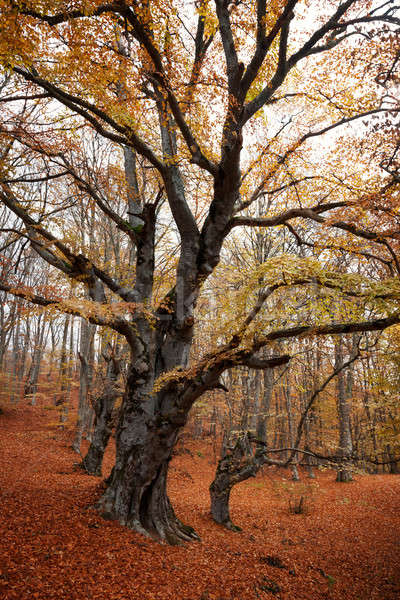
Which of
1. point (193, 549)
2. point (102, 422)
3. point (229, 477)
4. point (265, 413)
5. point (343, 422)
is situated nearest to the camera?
point (193, 549)

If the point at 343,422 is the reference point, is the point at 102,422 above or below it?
above

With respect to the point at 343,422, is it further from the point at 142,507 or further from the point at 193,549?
the point at 142,507

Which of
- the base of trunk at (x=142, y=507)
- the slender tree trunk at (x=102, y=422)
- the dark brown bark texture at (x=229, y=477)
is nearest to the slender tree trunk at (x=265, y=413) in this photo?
the dark brown bark texture at (x=229, y=477)

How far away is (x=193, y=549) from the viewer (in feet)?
17.3

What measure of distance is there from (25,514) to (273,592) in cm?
386

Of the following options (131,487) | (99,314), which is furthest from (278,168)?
(131,487)

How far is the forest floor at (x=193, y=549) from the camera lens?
137 inches

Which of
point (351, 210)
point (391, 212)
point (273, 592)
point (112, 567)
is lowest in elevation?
point (273, 592)

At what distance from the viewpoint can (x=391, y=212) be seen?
4.55 meters

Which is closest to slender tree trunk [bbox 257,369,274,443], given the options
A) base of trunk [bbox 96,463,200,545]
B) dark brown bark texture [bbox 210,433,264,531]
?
dark brown bark texture [bbox 210,433,264,531]

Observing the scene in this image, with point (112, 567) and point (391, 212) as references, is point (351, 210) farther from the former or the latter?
point (112, 567)

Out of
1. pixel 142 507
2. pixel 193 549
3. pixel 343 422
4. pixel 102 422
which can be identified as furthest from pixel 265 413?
pixel 142 507

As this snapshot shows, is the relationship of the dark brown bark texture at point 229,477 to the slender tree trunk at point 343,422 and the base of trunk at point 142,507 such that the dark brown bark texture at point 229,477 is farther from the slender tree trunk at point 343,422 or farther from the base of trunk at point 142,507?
the slender tree trunk at point 343,422

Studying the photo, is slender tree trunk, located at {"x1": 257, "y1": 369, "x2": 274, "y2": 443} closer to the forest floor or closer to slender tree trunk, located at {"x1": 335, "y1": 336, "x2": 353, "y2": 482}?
the forest floor
